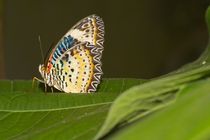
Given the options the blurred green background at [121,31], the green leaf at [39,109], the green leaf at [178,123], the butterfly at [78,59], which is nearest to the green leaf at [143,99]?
the green leaf at [178,123]

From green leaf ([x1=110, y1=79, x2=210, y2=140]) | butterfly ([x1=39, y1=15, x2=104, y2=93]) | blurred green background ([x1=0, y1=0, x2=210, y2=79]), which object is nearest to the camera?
green leaf ([x1=110, y1=79, x2=210, y2=140])

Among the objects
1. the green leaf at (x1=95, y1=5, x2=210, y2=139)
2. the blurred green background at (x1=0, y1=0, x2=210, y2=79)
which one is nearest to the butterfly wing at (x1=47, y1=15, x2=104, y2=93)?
the green leaf at (x1=95, y1=5, x2=210, y2=139)

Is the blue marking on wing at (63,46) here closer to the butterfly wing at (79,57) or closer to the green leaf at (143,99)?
the butterfly wing at (79,57)

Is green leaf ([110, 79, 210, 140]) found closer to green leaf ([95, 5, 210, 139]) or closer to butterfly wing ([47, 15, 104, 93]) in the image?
green leaf ([95, 5, 210, 139])

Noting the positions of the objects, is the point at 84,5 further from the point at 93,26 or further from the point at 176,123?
the point at 176,123

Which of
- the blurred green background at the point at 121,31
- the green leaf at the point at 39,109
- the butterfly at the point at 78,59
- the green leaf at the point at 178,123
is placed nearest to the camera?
the green leaf at the point at 178,123

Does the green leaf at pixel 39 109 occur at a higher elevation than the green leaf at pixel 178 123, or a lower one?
lower

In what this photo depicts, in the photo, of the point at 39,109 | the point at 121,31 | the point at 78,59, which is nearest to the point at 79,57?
the point at 78,59
